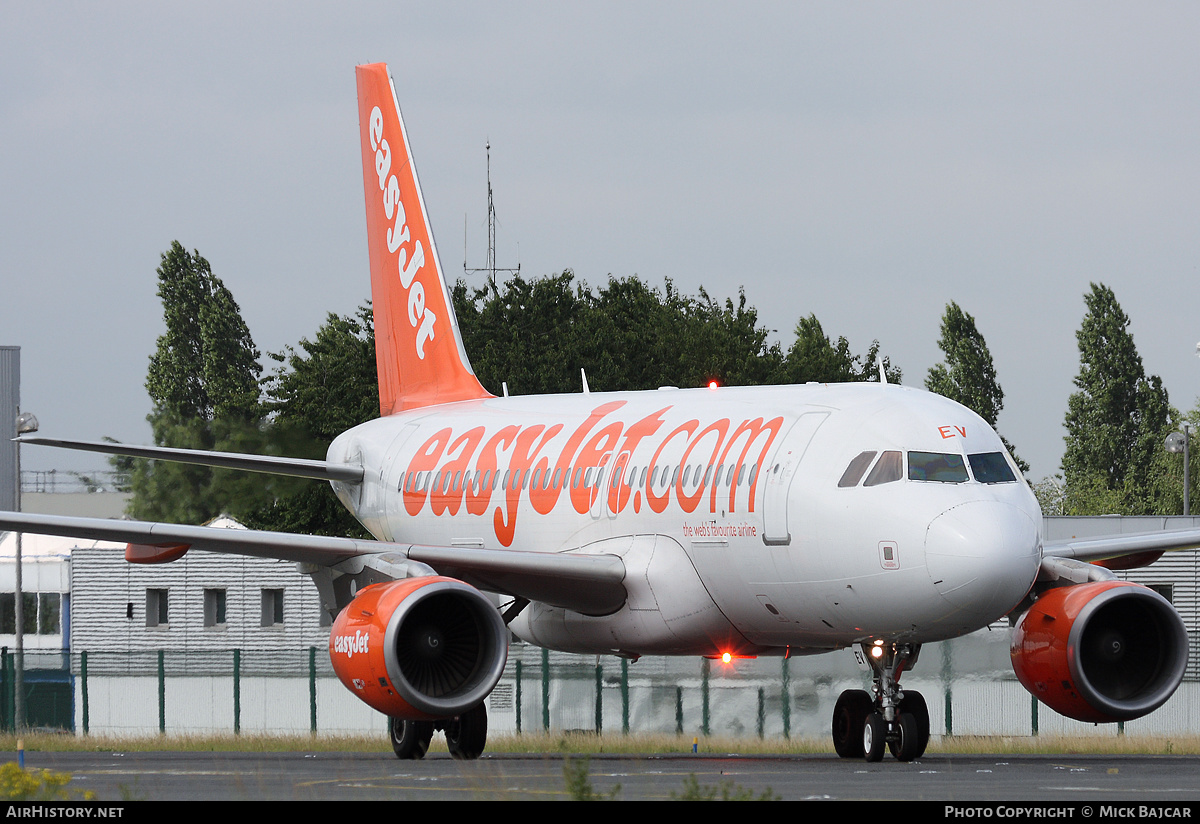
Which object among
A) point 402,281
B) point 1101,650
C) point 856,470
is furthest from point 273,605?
point 856,470

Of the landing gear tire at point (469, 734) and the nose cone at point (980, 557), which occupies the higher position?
the nose cone at point (980, 557)

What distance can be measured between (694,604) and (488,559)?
2286 millimetres

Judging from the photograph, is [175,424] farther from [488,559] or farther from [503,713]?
[488,559]

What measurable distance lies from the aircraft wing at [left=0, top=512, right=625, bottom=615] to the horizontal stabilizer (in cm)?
154

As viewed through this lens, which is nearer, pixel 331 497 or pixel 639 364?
pixel 331 497

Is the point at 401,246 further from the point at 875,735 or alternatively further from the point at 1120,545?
the point at 875,735

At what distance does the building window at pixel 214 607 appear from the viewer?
43.5 m

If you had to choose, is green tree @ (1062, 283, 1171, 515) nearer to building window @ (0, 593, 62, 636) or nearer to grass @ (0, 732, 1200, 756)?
building window @ (0, 593, 62, 636)

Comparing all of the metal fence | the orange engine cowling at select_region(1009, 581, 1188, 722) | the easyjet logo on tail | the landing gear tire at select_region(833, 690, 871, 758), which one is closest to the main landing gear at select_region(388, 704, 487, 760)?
the landing gear tire at select_region(833, 690, 871, 758)

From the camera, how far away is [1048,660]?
21.2 metres

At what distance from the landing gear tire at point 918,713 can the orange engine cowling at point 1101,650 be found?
113 cm

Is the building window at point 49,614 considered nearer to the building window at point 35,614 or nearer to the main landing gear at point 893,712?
the building window at point 35,614

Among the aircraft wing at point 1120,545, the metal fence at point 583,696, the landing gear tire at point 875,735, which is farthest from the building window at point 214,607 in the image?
the landing gear tire at point 875,735
